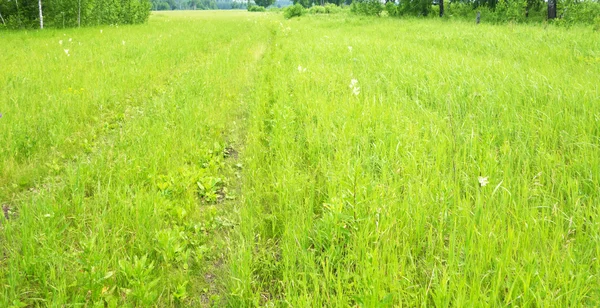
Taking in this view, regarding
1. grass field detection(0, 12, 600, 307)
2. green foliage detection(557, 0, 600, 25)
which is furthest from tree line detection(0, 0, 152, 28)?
Result: green foliage detection(557, 0, 600, 25)

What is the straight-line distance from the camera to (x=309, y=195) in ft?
9.57

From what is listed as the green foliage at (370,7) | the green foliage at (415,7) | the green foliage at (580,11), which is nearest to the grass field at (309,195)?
the green foliage at (580,11)

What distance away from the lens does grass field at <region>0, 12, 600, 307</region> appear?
196 cm

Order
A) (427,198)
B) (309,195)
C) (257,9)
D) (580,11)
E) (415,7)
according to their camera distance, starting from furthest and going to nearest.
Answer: (257,9) < (415,7) < (580,11) < (309,195) < (427,198)

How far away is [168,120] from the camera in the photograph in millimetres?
4867

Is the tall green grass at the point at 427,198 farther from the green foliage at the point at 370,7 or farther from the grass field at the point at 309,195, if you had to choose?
the green foliage at the point at 370,7

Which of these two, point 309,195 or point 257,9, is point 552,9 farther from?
point 257,9

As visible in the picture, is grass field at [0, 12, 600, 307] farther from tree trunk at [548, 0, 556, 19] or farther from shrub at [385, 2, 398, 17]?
shrub at [385, 2, 398, 17]

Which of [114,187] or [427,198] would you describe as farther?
[114,187]

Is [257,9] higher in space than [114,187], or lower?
higher

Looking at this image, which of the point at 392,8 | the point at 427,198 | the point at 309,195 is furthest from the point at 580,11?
the point at 309,195

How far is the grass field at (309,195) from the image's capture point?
196 cm

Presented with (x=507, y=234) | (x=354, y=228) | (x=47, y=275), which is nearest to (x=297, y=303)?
(x=354, y=228)

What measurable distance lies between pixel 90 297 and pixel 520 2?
25164mm
